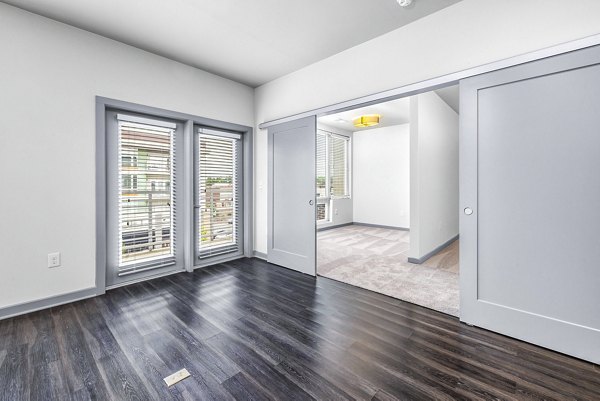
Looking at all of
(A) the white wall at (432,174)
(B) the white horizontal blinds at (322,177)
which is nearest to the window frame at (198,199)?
(A) the white wall at (432,174)

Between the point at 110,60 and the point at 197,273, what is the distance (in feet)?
8.92

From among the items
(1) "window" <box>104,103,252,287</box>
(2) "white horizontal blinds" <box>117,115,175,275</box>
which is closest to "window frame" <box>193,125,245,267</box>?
(1) "window" <box>104,103,252,287</box>

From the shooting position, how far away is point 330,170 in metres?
7.30

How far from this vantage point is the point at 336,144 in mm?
7492

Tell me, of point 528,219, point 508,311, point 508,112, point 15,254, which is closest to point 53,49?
point 15,254

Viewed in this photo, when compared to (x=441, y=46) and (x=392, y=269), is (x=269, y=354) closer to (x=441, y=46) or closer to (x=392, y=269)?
(x=392, y=269)

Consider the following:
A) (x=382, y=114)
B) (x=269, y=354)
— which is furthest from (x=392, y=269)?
(x=382, y=114)

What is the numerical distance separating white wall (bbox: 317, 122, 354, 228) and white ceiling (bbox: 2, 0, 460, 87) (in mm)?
3899

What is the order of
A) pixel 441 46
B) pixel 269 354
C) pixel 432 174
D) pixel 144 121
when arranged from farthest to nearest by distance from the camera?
pixel 432 174, pixel 144 121, pixel 441 46, pixel 269 354

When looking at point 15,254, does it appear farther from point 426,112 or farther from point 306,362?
point 426,112

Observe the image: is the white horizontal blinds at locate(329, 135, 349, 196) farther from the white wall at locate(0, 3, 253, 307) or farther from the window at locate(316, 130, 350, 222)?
the white wall at locate(0, 3, 253, 307)

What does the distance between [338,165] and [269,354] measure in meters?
6.28

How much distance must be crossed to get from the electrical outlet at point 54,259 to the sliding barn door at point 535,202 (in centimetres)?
384

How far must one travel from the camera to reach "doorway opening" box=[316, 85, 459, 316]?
352cm
